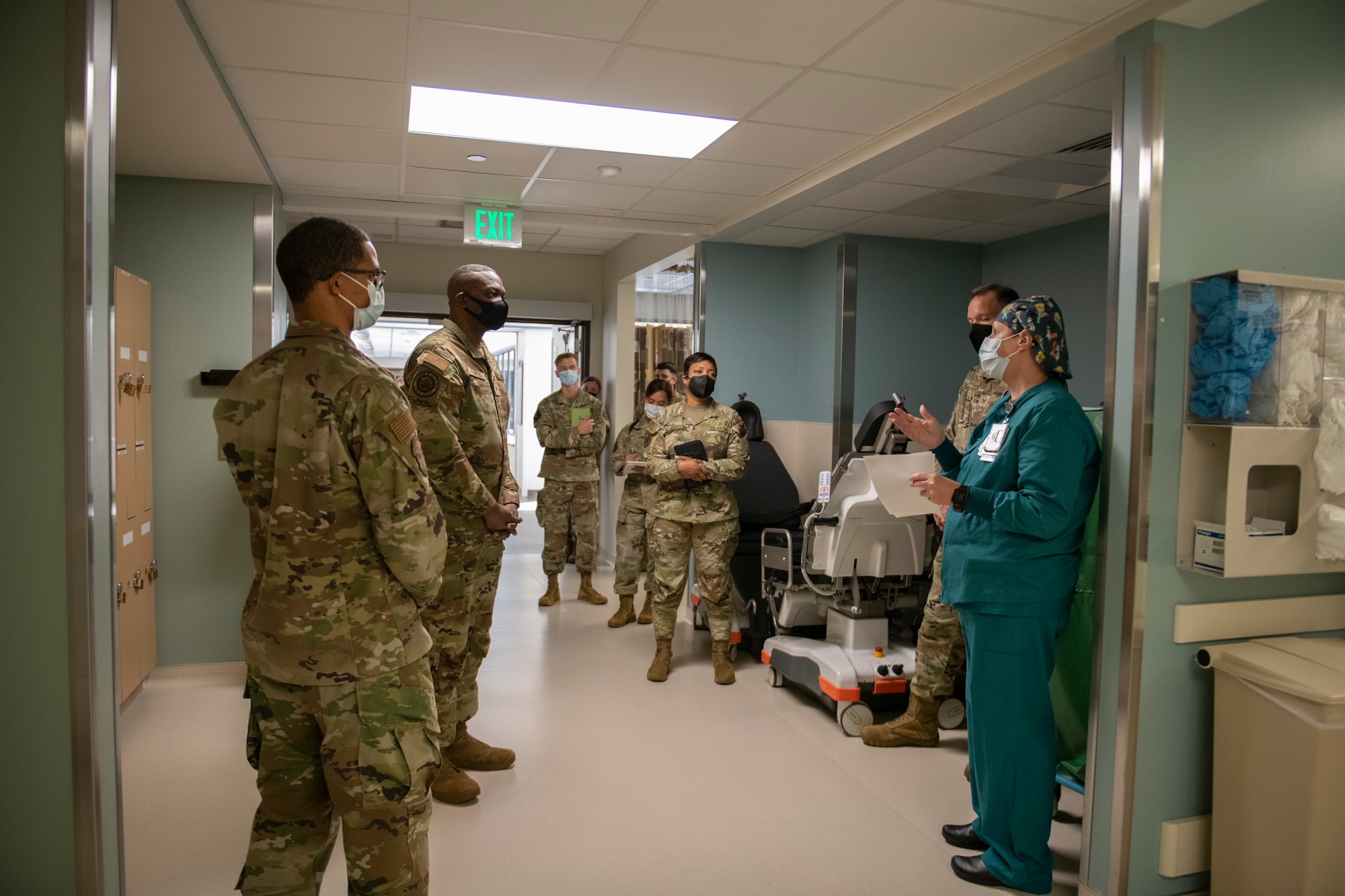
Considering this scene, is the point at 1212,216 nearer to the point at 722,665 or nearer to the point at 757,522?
the point at 757,522

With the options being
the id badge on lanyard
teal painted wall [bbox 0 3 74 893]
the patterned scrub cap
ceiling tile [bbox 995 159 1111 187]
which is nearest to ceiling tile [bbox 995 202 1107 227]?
ceiling tile [bbox 995 159 1111 187]

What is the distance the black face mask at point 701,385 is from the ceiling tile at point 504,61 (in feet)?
5.35

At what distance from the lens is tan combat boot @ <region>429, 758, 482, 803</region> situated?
9.89 ft

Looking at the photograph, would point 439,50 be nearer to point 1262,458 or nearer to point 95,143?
point 95,143

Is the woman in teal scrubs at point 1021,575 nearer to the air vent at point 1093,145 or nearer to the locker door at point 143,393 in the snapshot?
the air vent at point 1093,145

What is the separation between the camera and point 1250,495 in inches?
96.1

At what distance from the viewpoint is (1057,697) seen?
111 inches

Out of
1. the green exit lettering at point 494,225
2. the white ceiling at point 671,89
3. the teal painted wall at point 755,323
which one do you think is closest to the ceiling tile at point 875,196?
the white ceiling at point 671,89

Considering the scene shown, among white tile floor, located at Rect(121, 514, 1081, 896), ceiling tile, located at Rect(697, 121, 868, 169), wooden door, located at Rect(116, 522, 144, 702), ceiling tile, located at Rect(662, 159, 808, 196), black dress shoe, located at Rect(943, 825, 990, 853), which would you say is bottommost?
white tile floor, located at Rect(121, 514, 1081, 896)

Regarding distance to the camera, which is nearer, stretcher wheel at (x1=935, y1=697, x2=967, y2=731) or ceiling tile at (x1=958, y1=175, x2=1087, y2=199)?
stretcher wheel at (x1=935, y1=697, x2=967, y2=731)

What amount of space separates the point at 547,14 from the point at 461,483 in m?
1.48

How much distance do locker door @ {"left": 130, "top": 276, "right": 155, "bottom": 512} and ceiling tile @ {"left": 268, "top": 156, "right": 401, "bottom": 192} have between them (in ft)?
3.04

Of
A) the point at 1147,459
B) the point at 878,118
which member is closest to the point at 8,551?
the point at 1147,459

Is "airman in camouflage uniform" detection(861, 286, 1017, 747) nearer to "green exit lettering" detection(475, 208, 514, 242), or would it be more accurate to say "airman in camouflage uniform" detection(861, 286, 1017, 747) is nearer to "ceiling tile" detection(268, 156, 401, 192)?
"green exit lettering" detection(475, 208, 514, 242)
